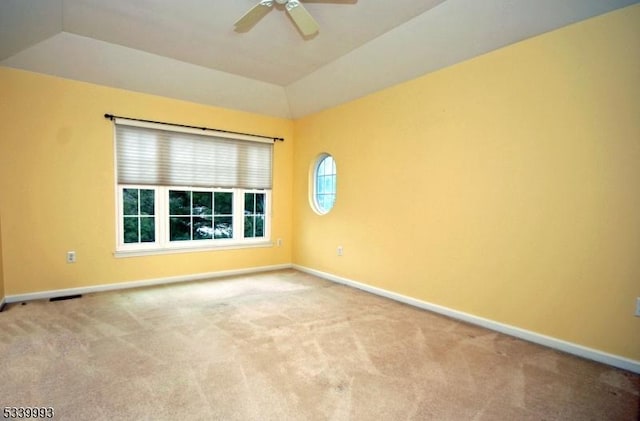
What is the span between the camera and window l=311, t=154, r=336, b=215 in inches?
183

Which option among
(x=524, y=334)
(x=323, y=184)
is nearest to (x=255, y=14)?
(x=323, y=184)

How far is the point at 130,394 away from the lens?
1771 millimetres

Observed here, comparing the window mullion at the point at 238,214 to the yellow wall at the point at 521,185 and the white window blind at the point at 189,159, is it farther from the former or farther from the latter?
the yellow wall at the point at 521,185

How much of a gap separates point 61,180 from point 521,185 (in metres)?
4.66

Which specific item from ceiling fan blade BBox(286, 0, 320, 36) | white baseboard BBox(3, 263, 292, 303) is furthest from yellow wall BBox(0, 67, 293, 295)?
ceiling fan blade BBox(286, 0, 320, 36)

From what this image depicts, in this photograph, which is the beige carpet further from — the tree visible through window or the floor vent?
the tree visible through window

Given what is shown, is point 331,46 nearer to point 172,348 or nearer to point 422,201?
point 422,201

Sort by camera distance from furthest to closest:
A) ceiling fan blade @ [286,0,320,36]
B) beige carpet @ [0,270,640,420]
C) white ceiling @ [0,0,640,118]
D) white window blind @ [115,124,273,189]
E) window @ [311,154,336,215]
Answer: window @ [311,154,336,215]
white window blind @ [115,124,273,189]
white ceiling @ [0,0,640,118]
ceiling fan blade @ [286,0,320,36]
beige carpet @ [0,270,640,420]

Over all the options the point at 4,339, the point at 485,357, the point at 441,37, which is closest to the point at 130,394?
the point at 4,339

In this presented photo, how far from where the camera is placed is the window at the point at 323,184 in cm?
464

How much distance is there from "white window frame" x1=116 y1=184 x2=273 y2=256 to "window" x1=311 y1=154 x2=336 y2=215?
76 cm

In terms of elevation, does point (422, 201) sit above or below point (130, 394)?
above

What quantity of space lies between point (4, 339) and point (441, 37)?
440 centimetres

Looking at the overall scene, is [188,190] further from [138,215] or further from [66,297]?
[66,297]
